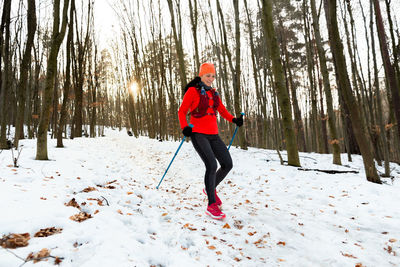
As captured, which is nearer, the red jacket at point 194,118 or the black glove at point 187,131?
the black glove at point 187,131

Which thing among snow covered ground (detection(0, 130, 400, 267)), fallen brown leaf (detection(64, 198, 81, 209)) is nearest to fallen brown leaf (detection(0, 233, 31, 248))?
snow covered ground (detection(0, 130, 400, 267))

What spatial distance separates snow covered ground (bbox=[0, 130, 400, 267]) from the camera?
1.96 m

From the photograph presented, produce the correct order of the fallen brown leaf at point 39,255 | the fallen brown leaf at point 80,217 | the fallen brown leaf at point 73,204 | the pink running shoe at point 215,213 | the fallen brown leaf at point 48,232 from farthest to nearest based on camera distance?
1. the pink running shoe at point 215,213
2. the fallen brown leaf at point 73,204
3. the fallen brown leaf at point 80,217
4. the fallen brown leaf at point 48,232
5. the fallen brown leaf at point 39,255

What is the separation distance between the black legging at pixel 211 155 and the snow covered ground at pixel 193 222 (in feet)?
Answer: 1.66

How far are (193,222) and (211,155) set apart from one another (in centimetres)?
103

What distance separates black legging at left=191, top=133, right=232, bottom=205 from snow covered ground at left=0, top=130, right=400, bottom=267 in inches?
19.9

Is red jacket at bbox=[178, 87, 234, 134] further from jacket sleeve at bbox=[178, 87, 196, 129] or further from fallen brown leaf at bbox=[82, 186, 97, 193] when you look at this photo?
fallen brown leaf at bbox=[82, 186, 97, 193]

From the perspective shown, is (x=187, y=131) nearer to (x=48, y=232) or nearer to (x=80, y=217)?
(x=80, y=217)

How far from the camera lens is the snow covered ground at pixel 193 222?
196 centimetres

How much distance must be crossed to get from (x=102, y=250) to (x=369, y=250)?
2.88 metres

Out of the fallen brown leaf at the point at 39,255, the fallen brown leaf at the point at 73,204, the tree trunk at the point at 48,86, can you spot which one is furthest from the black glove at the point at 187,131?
the tree trunk at the point at 48,86

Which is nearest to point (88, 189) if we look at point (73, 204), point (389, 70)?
point (73, 204)

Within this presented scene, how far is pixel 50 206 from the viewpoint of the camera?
2.43 meters

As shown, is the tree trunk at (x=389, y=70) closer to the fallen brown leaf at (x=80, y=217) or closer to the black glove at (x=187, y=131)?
the black glove at (x=187, y=131)
